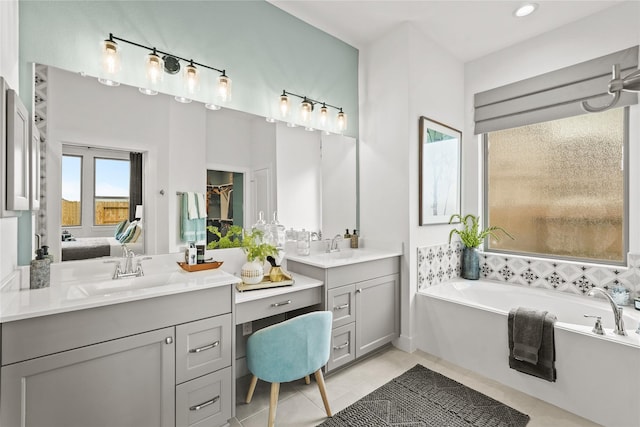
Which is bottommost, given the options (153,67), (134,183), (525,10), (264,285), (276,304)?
(276,304)

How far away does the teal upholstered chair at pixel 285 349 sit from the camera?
1585 millimetres

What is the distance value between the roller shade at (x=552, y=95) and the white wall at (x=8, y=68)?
3600mm

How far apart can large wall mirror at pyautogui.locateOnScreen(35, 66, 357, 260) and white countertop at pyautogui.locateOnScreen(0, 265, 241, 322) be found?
0.77ft

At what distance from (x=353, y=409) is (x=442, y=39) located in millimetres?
3200

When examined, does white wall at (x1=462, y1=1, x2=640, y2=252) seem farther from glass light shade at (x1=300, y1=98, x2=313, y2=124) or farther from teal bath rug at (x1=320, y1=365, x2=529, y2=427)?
glass light shade at (x1=300, y1=98, x2=313, y2=124)

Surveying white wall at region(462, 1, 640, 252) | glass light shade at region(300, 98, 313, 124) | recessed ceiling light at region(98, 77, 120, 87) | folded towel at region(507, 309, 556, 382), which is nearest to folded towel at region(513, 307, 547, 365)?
folded towel at region(507, 309, 556, 382)

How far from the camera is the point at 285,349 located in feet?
5.26

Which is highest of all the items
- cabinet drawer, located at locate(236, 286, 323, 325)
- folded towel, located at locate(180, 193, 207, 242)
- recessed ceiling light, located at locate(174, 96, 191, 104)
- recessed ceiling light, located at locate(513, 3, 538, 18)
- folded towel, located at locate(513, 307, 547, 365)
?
recessed ceiling light, located at locate(513, 3, 538, 18)

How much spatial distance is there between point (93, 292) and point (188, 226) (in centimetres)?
62

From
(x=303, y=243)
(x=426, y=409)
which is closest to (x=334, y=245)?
(x=303, y=243)

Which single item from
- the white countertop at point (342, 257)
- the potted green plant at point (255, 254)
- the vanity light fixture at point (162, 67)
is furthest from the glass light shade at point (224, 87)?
the white countertop at point (342, 257)

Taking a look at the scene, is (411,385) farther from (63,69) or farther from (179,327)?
(63,69)

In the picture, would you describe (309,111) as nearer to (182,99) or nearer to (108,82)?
(182,99)

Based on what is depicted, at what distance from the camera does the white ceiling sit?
2.38m
